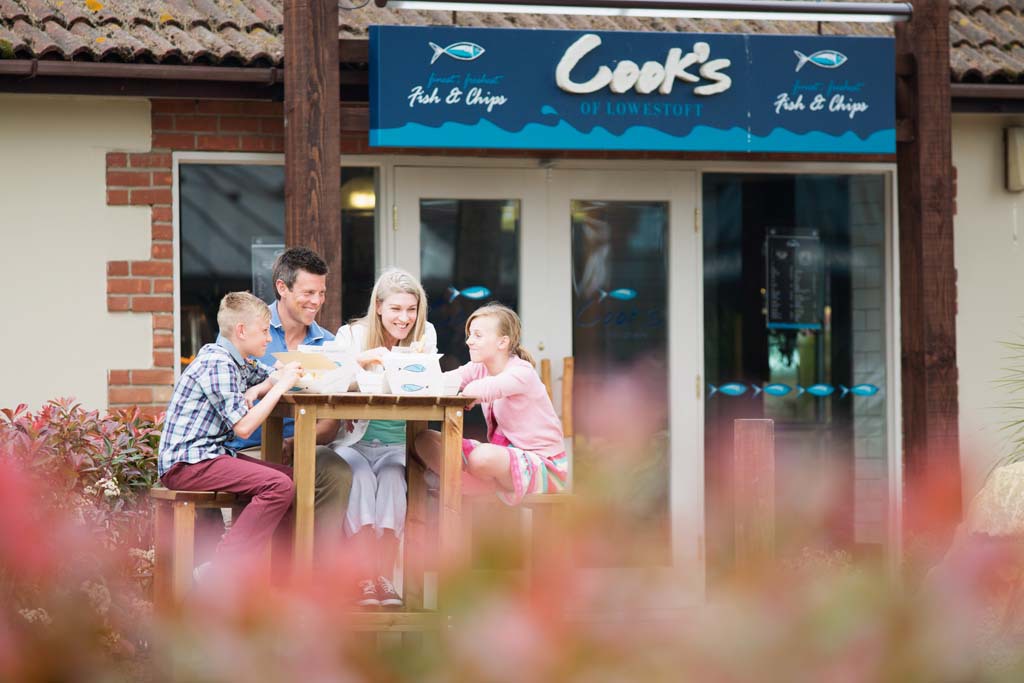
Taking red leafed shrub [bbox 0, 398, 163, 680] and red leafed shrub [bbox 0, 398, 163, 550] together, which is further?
red leafed shrub [bbox 0, 398, 163, 550]

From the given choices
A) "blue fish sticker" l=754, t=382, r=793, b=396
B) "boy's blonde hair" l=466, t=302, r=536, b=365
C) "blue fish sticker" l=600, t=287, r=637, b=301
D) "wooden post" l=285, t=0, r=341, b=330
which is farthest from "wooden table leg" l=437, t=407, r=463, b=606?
"blue fish sticker" l=754, t=382, r=793, b=396

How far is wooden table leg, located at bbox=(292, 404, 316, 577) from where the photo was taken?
435 centimetres

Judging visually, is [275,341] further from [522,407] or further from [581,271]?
[581,271]

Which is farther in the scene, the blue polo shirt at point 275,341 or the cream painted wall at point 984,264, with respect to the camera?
the cream painted wall at point 984,264

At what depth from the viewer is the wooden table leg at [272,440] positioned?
4.90 meters

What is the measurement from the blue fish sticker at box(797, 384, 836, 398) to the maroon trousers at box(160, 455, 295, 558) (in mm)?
3919

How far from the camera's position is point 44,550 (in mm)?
1372

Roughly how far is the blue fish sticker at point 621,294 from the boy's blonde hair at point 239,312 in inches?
124

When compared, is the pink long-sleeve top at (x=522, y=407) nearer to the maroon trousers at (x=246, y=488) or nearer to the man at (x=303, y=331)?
the man at (x=303, y=331)

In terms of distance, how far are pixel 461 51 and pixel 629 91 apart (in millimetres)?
855

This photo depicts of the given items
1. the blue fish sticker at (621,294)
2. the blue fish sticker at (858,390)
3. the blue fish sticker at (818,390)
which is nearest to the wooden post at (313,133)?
the blue fish sticker at (621,294)

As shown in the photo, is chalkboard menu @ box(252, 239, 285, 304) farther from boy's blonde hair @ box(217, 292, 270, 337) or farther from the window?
boy's blonde hair @ box(217, 292, 270, 337)

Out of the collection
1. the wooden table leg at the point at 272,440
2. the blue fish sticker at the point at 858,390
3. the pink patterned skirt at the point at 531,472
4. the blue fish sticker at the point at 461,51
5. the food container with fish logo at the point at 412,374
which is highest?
the blue fish sticker at the point at 461,51

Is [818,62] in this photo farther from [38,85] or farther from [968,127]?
[38,85]
